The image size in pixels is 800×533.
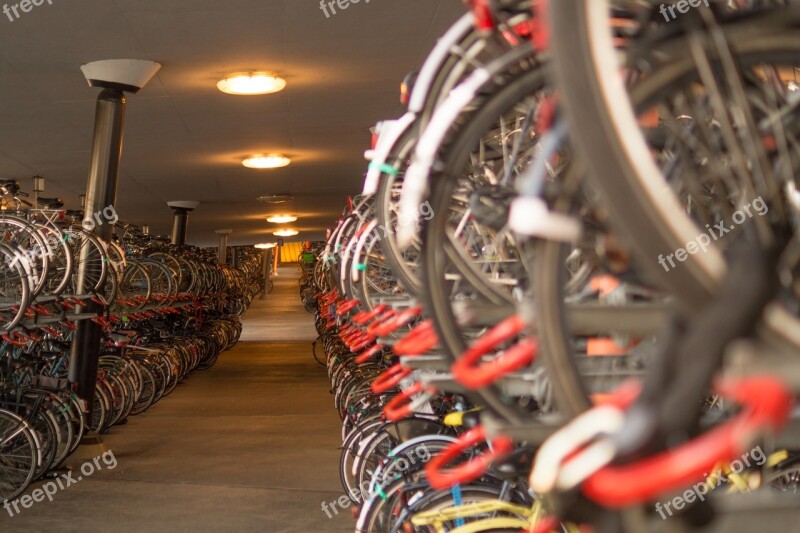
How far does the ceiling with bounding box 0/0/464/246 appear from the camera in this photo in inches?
269

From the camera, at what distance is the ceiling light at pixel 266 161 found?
43.5 feet

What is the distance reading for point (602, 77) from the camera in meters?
1.01

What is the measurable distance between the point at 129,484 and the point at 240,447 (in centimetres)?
160

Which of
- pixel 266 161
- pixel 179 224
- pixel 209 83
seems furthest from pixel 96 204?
pixel 179 224

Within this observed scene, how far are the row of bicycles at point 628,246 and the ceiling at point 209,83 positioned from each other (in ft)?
15.0

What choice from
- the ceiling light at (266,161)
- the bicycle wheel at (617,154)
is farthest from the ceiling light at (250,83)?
the bicycle wheel at (617,154)

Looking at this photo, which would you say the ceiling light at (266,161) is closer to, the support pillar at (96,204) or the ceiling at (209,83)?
the ceiling at (209,83)

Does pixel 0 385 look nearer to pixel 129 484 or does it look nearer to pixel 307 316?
pixel 129 484

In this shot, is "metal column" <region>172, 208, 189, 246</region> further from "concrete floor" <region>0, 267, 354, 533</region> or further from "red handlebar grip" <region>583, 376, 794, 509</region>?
"red handlebar grip" <region>583, 376, 794, 509</region>

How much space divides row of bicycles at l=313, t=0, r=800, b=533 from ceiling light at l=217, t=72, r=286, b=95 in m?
6.17

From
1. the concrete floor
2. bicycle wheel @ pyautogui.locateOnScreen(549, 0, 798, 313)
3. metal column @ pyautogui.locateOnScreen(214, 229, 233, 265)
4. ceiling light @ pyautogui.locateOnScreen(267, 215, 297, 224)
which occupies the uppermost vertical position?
ceiling light @ pyautogui.locateOnScreen(267, 215, 297, 224)

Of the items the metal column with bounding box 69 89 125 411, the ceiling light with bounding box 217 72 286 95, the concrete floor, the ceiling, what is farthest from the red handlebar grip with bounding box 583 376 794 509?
the metal column with bounding box 69 89 125 411

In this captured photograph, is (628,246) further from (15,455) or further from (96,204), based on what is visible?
(96,204)

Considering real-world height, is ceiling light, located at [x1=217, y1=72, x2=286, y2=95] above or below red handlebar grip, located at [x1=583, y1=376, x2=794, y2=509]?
above
